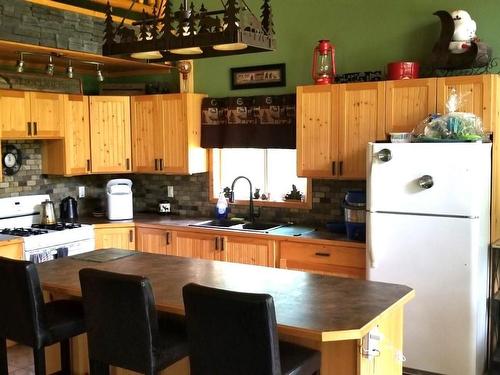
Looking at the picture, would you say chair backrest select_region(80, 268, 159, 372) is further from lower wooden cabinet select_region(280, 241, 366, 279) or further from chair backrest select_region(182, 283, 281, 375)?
lower wooden cabinet select_region(280, 241, 366, 279)

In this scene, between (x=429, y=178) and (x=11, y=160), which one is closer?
(x=429, y=178)

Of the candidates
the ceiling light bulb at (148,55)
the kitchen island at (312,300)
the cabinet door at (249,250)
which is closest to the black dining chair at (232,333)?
the kitchen island at (312,300)

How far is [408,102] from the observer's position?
14.2 feet

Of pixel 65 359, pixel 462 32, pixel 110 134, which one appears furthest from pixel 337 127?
pixel 65 359

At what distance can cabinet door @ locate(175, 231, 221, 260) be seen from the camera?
514 centimetres

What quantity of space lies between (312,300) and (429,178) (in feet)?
4.89

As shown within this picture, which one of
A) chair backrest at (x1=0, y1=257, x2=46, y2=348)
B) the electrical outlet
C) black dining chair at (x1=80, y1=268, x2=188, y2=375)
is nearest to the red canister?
black dining chair at (x1=80, y1=268, x2=188, y2=375)

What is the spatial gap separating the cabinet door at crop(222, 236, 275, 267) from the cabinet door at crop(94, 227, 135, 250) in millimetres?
1034

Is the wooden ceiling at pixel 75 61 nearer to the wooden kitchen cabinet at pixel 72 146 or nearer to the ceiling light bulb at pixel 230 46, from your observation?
the wooden kitchen cabinet at pixel 72 146

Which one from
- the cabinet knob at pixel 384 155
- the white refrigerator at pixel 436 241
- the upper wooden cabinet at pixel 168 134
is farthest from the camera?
the upper wooden cabinet at pixel 168 134

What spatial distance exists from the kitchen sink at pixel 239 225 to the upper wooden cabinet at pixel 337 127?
0.62 metres

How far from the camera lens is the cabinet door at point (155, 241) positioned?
17.8 ft

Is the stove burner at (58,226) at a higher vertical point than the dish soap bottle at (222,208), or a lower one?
lower

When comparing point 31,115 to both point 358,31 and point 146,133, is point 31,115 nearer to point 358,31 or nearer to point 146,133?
point 146,133
